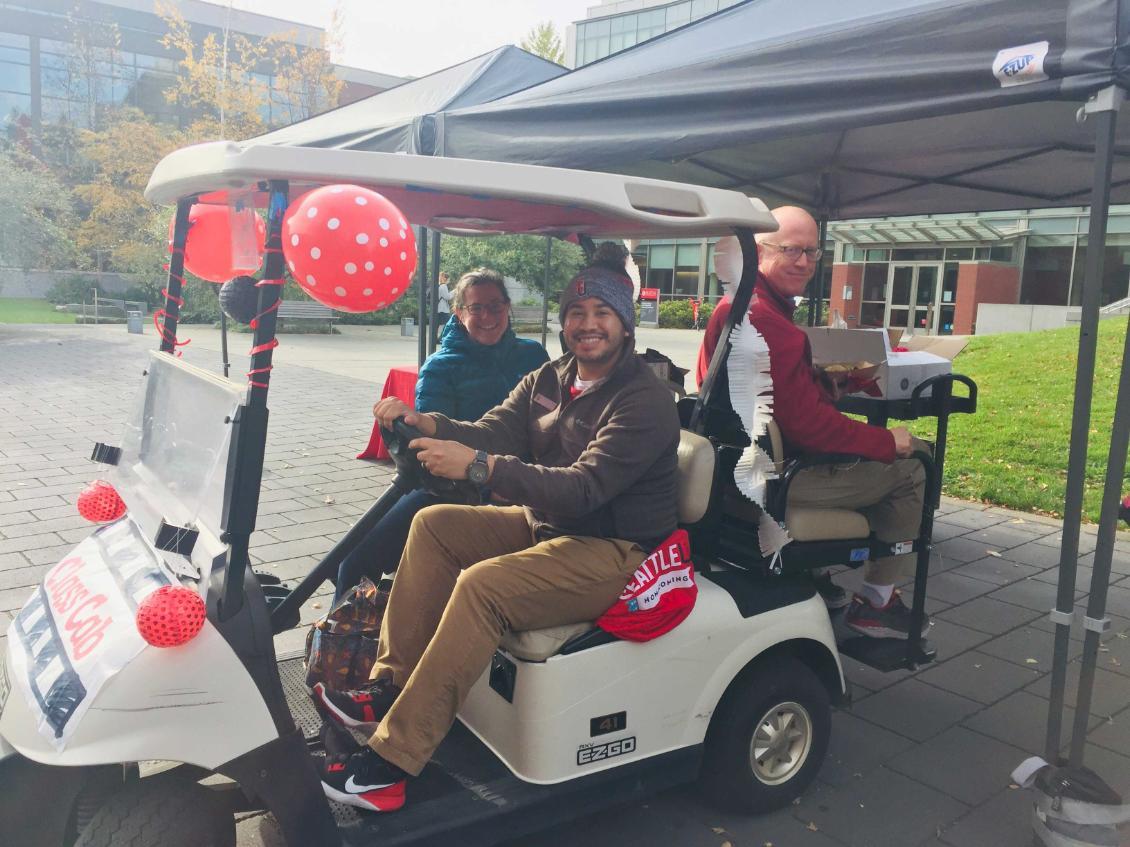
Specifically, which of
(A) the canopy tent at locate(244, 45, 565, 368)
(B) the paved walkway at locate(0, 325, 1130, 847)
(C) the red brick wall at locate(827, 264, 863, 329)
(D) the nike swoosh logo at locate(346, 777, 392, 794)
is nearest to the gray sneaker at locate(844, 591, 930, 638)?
(B) the paved walkway at locate(0, 325, 1130, 847)

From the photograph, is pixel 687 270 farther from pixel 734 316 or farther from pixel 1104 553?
pixel 1104 553

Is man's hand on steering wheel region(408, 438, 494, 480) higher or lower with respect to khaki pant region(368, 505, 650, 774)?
higher

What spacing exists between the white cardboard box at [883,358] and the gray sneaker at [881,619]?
0.88 metres

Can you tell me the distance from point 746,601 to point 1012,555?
3.35 meters

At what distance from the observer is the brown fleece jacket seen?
218 cm

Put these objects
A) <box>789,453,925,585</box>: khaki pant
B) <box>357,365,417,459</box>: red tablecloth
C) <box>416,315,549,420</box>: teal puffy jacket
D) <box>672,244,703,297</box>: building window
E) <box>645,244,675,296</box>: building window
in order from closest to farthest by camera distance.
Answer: <box>789,453,925,585</box>: khaki pant → <box>416,315,549,420</box>: teal puffy jacket → <box>357,365,417,459</box>: red tablecloth → <box>672,244,703,297</box>: building window → <box>645,244,675,296</box>: building window

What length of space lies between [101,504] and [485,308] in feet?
5.45

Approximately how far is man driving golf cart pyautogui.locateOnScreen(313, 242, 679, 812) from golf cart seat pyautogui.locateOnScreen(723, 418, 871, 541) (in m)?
0.43

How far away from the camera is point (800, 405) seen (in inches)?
A: 108

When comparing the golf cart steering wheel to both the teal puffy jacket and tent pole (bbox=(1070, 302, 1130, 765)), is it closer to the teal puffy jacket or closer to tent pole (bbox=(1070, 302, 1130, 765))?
the teal puffy jacket

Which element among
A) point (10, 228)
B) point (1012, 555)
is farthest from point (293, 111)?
point (1012, 555)

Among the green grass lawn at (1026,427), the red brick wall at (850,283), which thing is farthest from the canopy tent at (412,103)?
the red brick wall at (850,283)

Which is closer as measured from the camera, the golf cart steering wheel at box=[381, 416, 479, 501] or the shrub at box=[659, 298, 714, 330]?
the golf cart steering wheel at box=[381, 416, 479, 501]

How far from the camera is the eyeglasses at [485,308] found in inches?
140
